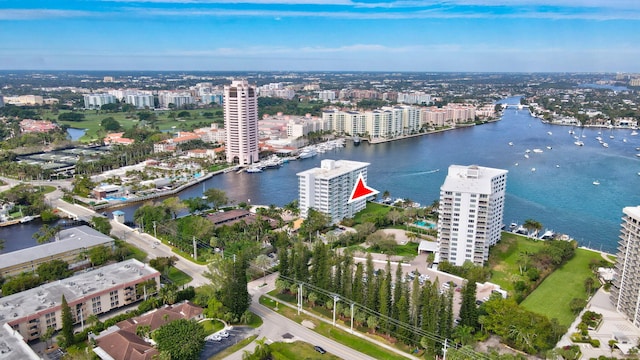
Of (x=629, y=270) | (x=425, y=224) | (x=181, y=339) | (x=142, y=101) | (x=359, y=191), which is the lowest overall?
(x=425, y=224)

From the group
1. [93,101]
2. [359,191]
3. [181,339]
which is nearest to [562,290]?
[359,191]

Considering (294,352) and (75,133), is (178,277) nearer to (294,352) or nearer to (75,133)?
(294,352)

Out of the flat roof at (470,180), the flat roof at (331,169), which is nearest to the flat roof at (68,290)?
the flat roof at (331,169)

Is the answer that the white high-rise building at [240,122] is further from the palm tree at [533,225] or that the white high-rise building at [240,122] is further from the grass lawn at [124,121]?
the palm tree at [533,225]

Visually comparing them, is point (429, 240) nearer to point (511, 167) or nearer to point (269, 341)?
point (269, 341)

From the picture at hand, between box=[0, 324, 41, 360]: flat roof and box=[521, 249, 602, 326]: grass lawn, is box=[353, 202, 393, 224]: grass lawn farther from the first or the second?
box=[0, 324, 41, 360]: flat roof

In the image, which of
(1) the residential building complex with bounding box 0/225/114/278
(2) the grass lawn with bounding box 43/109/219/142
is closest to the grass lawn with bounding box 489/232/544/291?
(1) the residential building complex with bounding box 0/225/114/278
